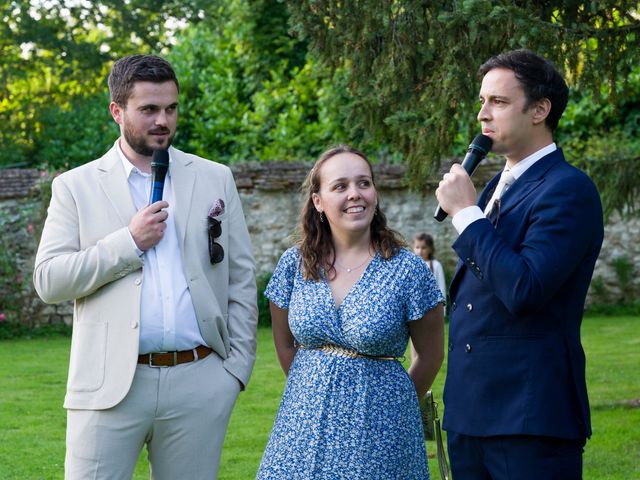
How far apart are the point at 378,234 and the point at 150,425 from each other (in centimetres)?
113

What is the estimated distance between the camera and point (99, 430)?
12.7ft

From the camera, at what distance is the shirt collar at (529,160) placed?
3521mm

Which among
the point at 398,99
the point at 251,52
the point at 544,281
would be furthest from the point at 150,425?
the point at 251,52

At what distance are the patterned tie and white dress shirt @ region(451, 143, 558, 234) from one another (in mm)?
19

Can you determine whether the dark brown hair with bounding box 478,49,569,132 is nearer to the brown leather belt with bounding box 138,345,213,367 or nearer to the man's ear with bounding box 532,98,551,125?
the man's ear with bounding box 532,98,551,125

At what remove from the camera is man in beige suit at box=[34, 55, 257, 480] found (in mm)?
3865

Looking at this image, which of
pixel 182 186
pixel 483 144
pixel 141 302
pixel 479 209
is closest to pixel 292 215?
pixel 182 186

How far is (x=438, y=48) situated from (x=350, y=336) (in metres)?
4.47

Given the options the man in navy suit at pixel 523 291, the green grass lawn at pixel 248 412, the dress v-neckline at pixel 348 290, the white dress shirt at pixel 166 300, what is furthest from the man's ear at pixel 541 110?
the green grass lawn at pixel 248 412

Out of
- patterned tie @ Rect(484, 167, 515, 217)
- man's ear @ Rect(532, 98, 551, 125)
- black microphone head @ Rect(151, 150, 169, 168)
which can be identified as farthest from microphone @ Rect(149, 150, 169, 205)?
man's ear @ Rect(532, 98, 551, 125)

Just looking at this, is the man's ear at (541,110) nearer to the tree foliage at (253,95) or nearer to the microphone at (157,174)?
the microphone at (157,174)

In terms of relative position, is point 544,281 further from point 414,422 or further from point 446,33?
point 446,33

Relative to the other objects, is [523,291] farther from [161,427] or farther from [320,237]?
[161,427]

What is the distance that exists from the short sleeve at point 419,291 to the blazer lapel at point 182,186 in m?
0.87
